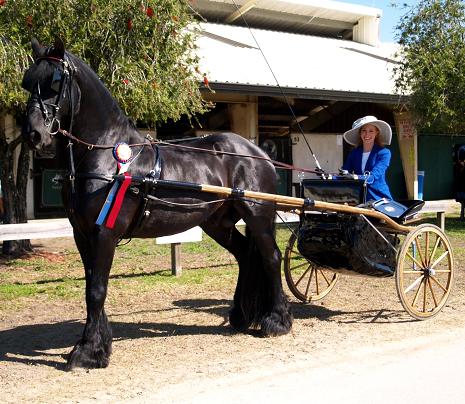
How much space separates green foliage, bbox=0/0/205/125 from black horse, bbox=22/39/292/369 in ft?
9.23

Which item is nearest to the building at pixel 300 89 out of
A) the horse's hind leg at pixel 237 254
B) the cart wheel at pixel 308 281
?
the cart wheel at pixel 308 281

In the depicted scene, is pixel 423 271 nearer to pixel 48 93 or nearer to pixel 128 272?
pixel 48 93

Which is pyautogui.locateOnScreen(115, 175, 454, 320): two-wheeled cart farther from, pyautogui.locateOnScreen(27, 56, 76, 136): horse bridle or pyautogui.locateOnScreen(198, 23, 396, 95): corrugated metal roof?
pyautogui.locateOnScreen(198, 23, 396, 95): corrugated metal roof

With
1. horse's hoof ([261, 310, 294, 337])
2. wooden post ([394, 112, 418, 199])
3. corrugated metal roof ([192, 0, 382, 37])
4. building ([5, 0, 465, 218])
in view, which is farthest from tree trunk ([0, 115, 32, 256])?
wooden post ([394, 112, 418, 199])

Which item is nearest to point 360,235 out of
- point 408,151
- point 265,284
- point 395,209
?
point 395,209

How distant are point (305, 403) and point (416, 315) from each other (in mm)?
2376

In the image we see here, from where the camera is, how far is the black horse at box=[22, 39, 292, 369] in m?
4.56

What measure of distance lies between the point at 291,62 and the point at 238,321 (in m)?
12.7

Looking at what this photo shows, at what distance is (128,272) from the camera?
9.09m

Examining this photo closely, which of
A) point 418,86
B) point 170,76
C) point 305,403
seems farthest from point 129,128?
point 418,86

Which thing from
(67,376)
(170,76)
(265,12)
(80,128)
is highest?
(265,12)

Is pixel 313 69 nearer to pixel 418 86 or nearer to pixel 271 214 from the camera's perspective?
pixel 418 86

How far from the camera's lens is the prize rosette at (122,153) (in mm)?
4750

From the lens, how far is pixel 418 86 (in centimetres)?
1405
